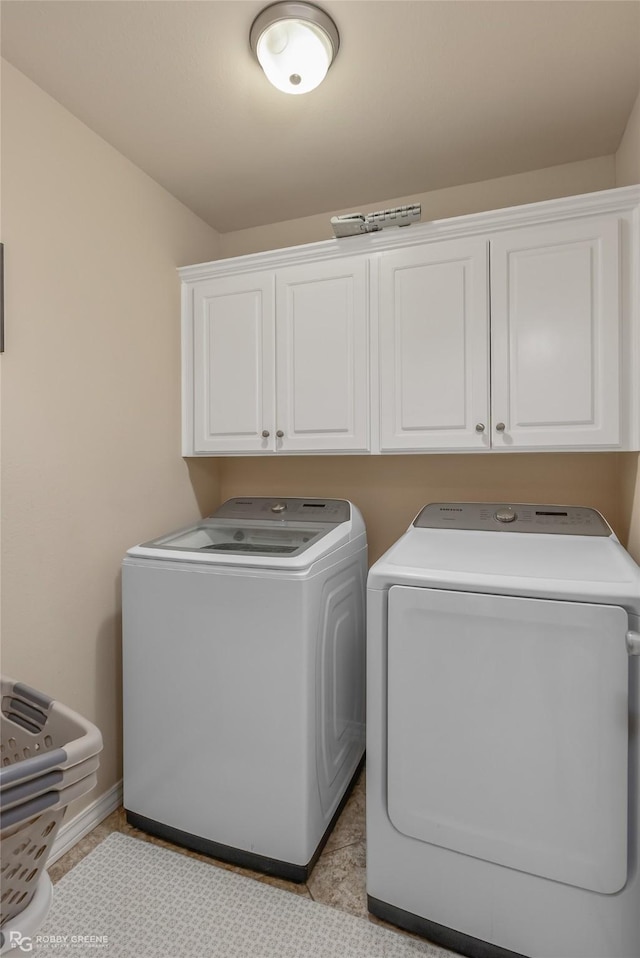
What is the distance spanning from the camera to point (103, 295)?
73.4 inches

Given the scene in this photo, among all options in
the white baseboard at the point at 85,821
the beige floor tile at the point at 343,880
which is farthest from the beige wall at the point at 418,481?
the white baseboard at the point at 85,821

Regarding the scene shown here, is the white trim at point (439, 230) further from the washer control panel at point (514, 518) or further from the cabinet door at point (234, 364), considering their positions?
the washer control panel at point (514, 518)

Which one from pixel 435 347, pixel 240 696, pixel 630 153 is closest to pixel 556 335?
pixel 435 347

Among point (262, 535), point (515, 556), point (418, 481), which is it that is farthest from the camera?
point (418, 481)

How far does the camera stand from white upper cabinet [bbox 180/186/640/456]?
1665 mm

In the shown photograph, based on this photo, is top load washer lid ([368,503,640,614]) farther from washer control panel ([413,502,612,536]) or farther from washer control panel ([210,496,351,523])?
washer control panel ([210,496,351,523])

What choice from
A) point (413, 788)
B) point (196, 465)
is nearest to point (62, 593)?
point (196, 465)

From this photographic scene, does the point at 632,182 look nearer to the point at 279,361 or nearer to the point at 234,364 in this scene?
the point at 279,361

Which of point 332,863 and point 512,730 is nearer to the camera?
point 512,730

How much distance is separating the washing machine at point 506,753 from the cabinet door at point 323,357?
754mm

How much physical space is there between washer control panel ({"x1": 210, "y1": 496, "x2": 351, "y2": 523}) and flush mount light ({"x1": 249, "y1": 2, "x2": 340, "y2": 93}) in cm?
146

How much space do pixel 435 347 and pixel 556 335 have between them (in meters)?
0.42

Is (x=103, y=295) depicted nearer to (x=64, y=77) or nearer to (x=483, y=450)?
(x=64, y=77)

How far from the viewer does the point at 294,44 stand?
1366 millimetres
